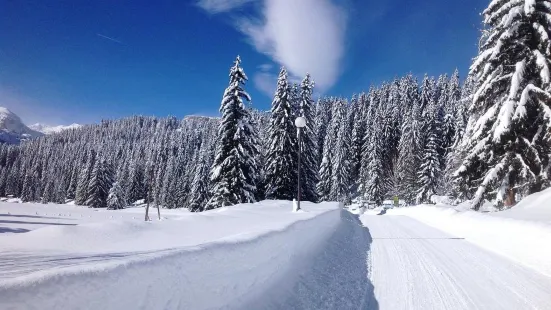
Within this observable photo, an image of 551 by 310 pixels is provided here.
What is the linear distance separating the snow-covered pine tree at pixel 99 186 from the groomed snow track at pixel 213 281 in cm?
6420

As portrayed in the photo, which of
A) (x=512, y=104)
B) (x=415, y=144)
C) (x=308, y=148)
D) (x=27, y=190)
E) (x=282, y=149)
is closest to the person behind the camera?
(x=512, y=104)

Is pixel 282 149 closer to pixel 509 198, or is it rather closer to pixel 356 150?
pixel 509 198

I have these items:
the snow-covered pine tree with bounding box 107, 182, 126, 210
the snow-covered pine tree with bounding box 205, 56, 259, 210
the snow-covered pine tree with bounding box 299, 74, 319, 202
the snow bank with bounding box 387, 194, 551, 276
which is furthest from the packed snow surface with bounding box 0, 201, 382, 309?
the snow-covered pine tree with bounding box 107, 182, 126, 210

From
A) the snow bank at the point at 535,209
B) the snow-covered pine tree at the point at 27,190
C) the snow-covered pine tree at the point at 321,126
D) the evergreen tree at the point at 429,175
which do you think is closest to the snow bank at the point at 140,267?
the snow bank at the point at 535,209

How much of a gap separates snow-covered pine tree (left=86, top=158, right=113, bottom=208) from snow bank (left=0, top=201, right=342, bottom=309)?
6402 centimetres

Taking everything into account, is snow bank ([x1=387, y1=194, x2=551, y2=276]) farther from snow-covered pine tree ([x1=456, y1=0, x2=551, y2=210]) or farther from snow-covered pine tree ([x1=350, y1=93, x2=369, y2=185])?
snow-covered pine tree ([x1=350, y1=93, x2=369, y2=185])

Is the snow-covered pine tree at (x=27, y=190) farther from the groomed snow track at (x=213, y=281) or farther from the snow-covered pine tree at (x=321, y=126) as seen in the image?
the groomed snow track at (x=213, y=281)

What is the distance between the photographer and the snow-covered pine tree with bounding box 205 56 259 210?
26250 mm

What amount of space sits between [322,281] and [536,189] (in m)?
12.4

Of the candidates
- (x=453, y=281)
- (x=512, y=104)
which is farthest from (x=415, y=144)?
(x=453, y=281)

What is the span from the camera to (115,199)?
64.1 metres

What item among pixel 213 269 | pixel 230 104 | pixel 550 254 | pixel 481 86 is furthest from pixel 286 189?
pixel 213 269

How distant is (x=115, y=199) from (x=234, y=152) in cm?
4695

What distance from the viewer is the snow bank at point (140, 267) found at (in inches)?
84.0
